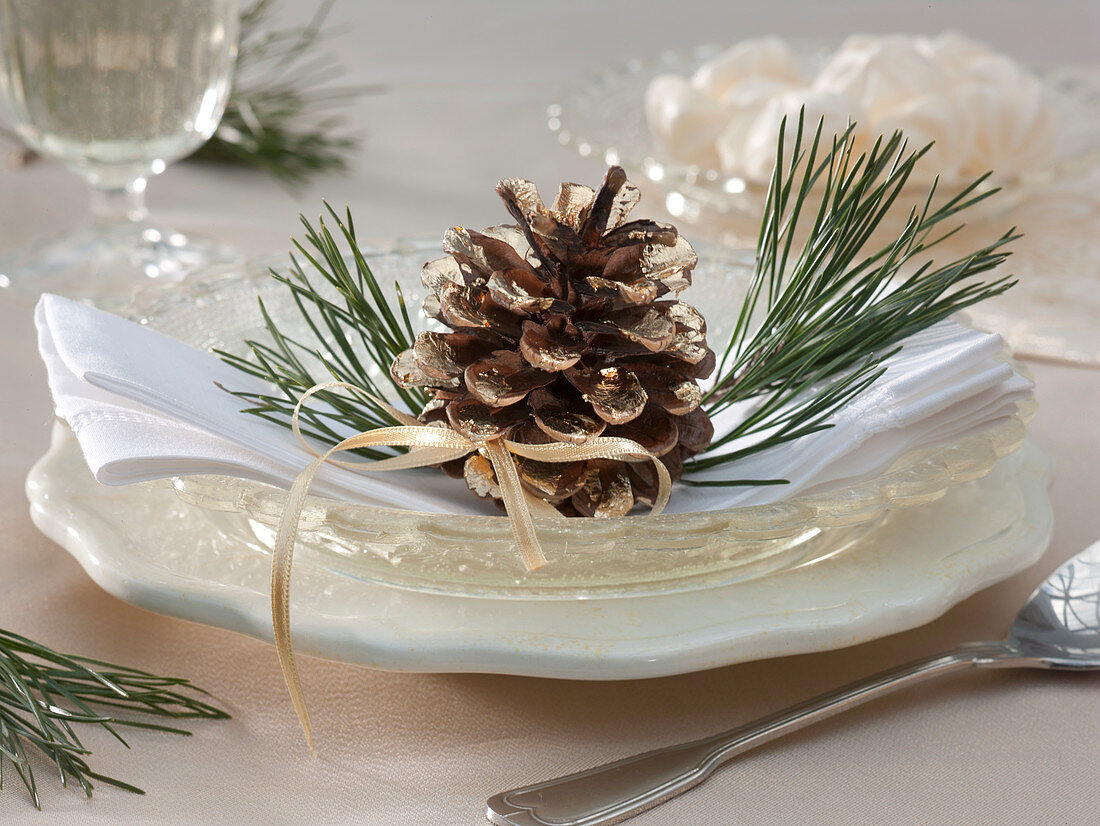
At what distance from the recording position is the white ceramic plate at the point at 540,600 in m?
0.28

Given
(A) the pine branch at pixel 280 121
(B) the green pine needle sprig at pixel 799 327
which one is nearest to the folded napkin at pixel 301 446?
(B) the green pine needle sprig at pixel 799 327

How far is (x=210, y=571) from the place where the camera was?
0.30 m

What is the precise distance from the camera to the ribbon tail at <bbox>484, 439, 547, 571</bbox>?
280mm

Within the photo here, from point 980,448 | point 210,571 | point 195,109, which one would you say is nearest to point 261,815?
point 210,571

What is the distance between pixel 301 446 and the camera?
33 centimetres

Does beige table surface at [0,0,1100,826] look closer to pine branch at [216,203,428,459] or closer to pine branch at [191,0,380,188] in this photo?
pine branch at [216,203,428,459]

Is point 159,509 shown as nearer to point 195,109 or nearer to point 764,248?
point 764,248

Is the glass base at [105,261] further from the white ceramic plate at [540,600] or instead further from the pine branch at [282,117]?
the white ceramic plate at [540,600]

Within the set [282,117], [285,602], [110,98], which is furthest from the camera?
[282,117]

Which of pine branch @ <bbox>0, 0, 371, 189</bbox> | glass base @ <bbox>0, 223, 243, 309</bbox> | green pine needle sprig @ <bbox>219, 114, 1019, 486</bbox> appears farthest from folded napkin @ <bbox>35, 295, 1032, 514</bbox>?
pine branch @ <bbox>0, 0, 371, 189</bbox>

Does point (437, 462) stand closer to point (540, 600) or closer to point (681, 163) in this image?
point (540, 600)

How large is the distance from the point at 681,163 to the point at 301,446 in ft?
1.30

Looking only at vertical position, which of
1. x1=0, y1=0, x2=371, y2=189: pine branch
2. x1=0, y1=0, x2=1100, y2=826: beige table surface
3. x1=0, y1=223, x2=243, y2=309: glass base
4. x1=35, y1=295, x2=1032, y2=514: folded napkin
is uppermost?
x1=0, y1=0, x2=371, y2=189: pine branch

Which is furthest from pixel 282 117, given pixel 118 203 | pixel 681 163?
pixel 681 163
